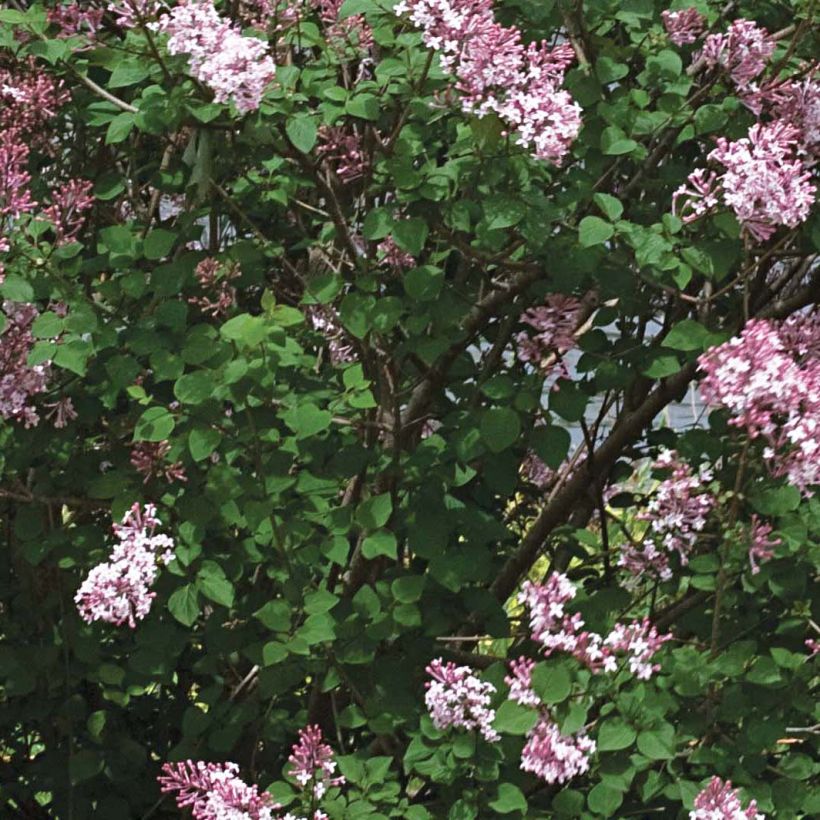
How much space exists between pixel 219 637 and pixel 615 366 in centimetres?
80

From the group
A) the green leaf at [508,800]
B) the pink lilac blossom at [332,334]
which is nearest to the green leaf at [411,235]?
the pink lilac blossom at [332,334]

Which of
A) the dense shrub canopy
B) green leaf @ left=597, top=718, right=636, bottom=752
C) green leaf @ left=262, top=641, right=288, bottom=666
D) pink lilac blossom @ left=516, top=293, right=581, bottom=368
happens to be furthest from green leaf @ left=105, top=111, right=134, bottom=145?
green leaf @ left=597, top=718, right=636, bottom=752

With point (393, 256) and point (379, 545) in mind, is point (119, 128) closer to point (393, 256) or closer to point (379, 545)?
point (393, 256)

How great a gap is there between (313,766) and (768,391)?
874 millimetres

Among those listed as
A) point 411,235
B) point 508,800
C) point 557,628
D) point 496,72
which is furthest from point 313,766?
point 496,72

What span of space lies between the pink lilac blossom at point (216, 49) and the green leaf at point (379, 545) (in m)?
0.71

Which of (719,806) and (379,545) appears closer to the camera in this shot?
(719,806)

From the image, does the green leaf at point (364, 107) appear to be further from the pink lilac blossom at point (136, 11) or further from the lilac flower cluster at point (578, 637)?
the lilac flower cluster at point (578, 637)

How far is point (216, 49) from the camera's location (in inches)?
94.4

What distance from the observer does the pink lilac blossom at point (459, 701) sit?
8.12 feet

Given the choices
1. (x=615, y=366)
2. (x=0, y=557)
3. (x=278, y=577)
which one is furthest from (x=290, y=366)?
(x=0, y=557)

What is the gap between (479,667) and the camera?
3.01m

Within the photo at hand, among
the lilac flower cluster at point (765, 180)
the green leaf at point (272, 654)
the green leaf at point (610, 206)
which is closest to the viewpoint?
the lilac flower cluster at point (765, 180)

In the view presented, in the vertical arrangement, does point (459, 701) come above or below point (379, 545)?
below
